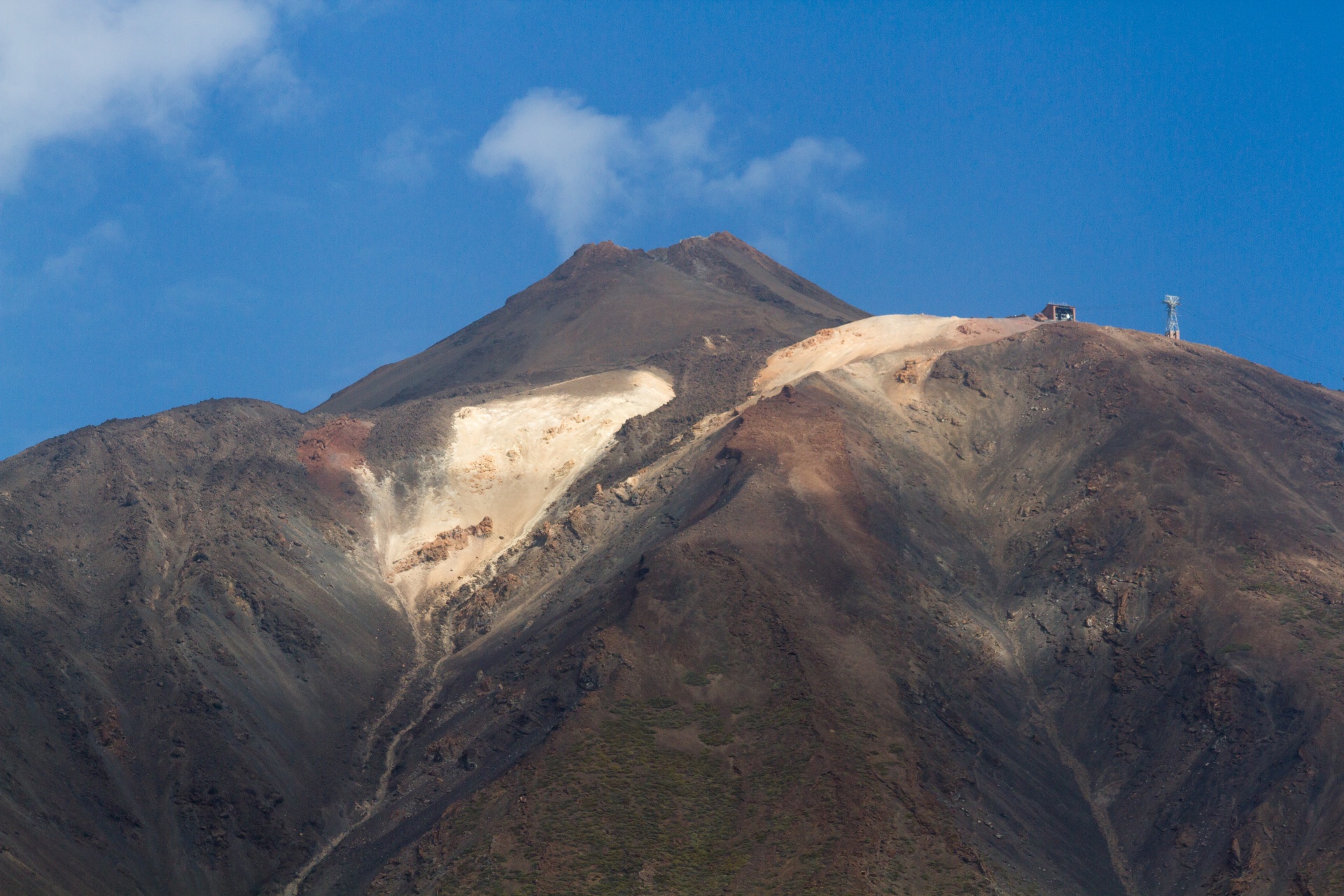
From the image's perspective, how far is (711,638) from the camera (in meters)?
58.4

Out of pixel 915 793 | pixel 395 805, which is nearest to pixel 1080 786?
pixel 915 793

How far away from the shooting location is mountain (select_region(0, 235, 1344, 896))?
4872 centimetres

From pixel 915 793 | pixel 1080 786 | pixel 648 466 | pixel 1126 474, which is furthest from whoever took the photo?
pixel 648 466

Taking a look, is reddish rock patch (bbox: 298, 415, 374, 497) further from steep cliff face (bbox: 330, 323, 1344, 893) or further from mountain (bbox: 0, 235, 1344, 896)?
steep cliff face (bbox: 330, 323, 1344, 893)

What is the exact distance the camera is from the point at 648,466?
82500 mm

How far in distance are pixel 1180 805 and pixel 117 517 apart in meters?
53.9

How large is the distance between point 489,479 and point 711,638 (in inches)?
1222

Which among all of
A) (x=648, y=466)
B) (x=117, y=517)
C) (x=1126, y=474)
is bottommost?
(x=1126, y=474)

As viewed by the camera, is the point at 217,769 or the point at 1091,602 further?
the point at 1091,602

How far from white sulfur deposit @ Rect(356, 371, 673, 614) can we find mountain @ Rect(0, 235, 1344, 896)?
1.05 feet

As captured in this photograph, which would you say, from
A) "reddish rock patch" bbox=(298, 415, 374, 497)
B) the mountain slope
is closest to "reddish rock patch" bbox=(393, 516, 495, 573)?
"reddish rock patch" bbox=(298, 415, 374, 497)

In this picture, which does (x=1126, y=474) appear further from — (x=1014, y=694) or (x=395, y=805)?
(x=395, y=805)

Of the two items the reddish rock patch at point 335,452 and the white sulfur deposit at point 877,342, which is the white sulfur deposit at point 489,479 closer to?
the reddish rock patch at point 335,452

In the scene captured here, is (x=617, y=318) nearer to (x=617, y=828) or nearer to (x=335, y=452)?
(x=335, y=452)
